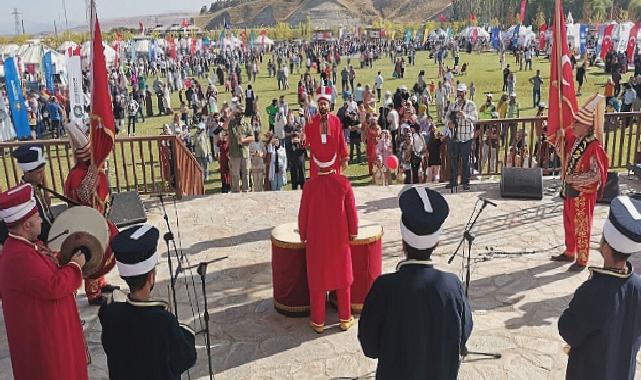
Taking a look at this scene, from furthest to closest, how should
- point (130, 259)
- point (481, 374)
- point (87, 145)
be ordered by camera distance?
point (87, 145), point (481, 374), point (130, 259)

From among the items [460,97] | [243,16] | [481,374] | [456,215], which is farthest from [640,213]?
[243,16]

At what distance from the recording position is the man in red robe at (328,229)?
5.75 meters

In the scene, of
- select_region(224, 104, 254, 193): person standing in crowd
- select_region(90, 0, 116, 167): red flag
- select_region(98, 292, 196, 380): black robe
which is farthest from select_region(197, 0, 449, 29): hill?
select_region(98, 292, 196, 380): black robe

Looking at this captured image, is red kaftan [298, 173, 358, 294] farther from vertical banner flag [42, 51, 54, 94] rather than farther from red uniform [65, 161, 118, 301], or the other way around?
vertical banner flag [42, 51, 54, 94]

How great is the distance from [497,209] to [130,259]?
7582 mm

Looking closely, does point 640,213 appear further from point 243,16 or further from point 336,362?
point 243,16

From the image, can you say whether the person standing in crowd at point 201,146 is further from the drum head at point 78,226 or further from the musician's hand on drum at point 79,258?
the musician's hand on drum at point 79,258

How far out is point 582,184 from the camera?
22.4ft

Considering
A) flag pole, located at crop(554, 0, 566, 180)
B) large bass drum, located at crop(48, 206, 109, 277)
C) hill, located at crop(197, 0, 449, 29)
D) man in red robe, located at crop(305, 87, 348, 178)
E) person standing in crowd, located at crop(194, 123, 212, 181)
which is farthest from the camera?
hill, located at crop(197, 0, 449, 29)

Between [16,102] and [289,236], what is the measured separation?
1839cm

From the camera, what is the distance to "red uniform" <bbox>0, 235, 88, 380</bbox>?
3812 mm

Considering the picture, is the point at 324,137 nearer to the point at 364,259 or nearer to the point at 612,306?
the point at 364,259

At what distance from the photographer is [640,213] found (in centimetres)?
351

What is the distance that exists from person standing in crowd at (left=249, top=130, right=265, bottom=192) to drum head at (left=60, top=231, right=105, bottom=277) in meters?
8.76
